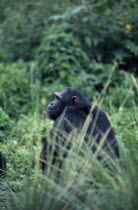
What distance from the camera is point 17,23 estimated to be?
8.70m

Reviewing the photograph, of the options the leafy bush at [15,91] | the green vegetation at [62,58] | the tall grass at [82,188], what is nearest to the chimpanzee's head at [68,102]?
the green vegetation at [62,58]

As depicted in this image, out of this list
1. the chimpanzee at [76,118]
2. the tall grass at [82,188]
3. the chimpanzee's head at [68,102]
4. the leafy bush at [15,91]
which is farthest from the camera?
the leafy bush at [15,91]

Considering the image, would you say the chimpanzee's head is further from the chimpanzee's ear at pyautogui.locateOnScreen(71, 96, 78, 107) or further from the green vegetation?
the green vegetation

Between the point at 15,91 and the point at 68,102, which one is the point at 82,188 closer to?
the point at 68,102

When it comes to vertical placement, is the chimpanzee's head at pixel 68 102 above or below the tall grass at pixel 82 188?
below

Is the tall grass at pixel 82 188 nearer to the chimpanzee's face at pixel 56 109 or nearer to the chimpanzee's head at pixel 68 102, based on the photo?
the chimpanzee's head at pixel 68 102

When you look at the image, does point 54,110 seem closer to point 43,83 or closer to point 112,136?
point 112,136

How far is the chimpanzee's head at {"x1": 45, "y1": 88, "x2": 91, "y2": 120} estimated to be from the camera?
420 cm

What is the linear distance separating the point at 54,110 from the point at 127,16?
12.4 feet

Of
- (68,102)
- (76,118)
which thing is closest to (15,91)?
(68,102)

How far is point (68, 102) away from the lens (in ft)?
14.0

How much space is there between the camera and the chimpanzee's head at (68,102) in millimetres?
4195

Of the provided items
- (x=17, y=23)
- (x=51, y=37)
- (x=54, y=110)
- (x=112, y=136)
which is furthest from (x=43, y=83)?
(x=112, y=136)

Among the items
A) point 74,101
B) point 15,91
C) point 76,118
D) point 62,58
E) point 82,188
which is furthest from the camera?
point 62,58
